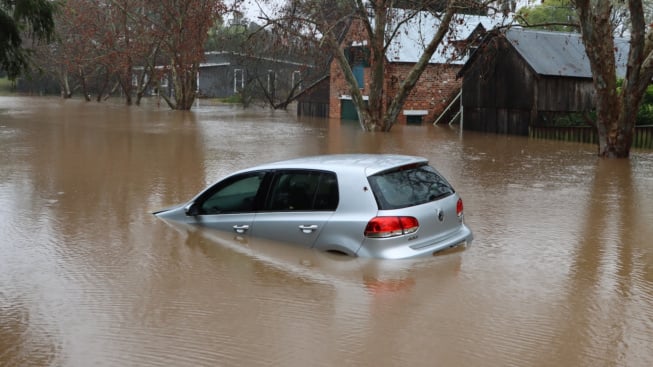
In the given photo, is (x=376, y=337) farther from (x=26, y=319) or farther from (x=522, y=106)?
(x=522, y=106)

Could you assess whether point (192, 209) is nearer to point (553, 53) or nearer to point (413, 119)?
point (553, 53)

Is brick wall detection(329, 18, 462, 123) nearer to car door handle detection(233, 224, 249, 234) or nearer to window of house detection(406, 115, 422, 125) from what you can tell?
window of house detection(406, 115, 422, 125)

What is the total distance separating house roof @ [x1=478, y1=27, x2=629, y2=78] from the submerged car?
2103 cm

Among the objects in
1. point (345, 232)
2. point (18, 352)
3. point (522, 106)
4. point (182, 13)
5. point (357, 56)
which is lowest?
point (18, 352)

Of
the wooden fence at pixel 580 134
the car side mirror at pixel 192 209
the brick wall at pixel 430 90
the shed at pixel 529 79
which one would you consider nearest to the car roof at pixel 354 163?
the car side mirror at pixel 192 209

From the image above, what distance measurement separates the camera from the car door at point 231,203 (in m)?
8.71

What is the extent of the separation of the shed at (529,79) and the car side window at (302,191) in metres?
20.2

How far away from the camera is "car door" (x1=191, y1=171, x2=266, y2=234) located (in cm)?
871

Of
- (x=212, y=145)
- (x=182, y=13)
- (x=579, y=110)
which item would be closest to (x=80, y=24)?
(x=182, y=13)

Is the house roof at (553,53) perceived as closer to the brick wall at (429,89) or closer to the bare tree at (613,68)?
the brick wall at (429,89)

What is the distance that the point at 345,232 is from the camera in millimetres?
7730

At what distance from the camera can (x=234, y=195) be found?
9.03m

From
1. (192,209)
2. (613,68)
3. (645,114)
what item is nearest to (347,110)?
(645,114)

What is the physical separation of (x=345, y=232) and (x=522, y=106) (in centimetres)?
2279
